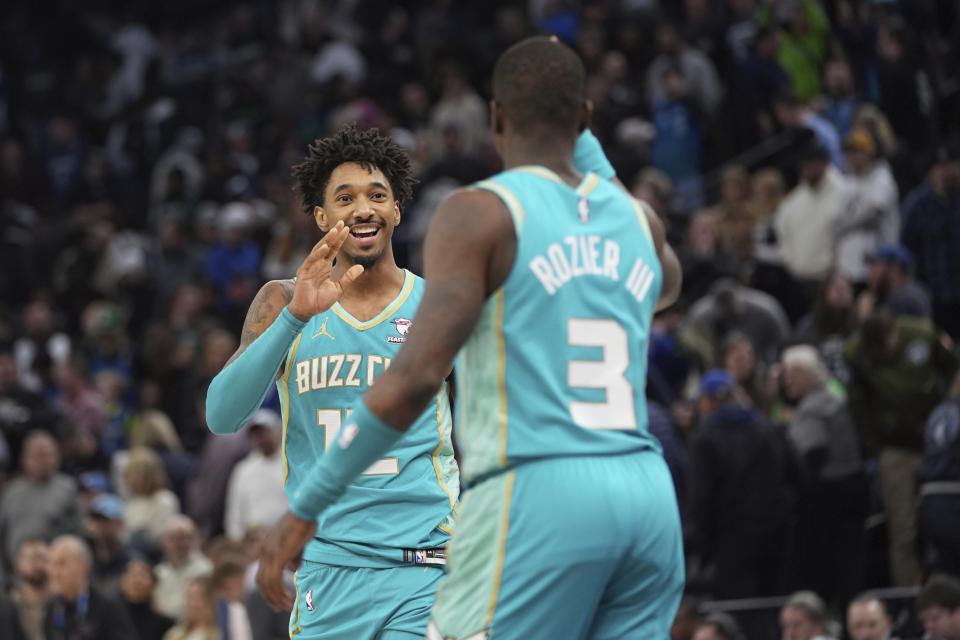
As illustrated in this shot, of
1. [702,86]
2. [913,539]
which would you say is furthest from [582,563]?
[702,86]

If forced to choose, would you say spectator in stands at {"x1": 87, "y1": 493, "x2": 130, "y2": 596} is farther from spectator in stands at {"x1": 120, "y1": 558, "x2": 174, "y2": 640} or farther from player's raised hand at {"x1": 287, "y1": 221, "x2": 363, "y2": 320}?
player's raised hand at {"x1": 287, "y1": 221, "x2": 363, "y2": 320}

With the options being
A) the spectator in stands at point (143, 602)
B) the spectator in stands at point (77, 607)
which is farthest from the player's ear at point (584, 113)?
the spectator in stands at point (143, 602)

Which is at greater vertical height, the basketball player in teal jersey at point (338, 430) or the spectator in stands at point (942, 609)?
the basketball player in teal jersey at point (338, 430)

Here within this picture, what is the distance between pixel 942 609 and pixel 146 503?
7538 mm

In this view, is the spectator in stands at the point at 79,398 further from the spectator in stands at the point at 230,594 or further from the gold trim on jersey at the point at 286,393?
the gold trim on jersey at the point at 286,393

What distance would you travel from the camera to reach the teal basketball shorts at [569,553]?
415cm

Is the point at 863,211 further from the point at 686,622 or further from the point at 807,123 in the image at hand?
the point at 686,622

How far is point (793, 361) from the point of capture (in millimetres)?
11969

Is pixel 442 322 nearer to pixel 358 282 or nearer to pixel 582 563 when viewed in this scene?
pixel 582 563

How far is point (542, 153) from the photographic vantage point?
4406mm

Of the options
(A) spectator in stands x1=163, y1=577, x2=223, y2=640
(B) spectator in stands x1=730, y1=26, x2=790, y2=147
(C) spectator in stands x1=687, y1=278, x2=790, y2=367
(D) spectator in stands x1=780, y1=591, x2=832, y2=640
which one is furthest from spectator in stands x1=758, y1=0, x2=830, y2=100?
(A) spectator in stands x1=163, y1=577, x2=223, y2=640

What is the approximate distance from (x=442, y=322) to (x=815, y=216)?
11129mm

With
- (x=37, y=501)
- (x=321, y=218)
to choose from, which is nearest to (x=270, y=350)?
(x=321, y=218)

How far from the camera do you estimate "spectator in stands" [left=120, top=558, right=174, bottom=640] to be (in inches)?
494
